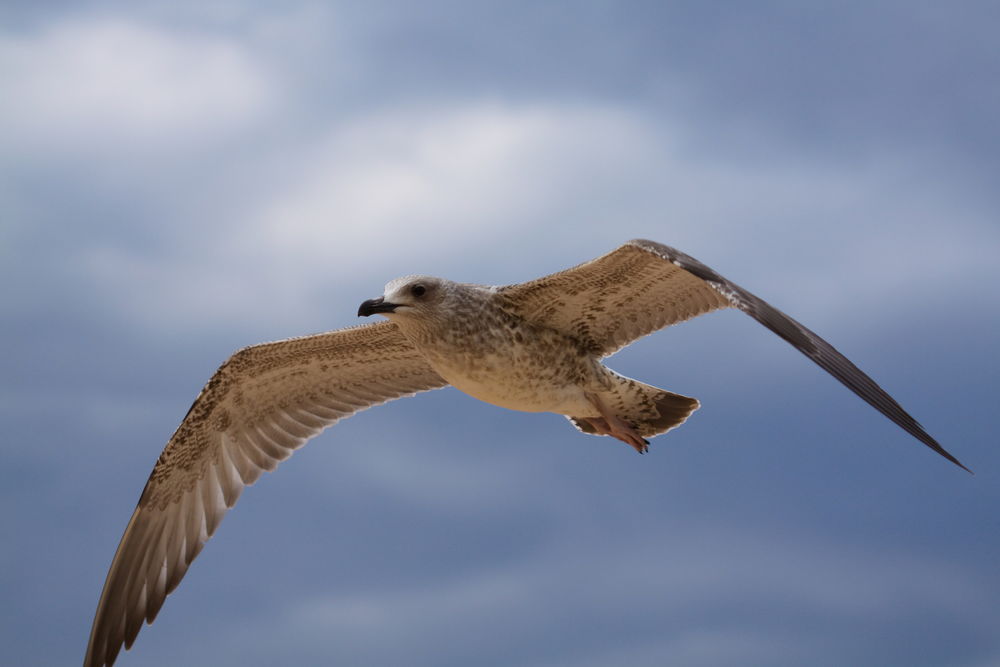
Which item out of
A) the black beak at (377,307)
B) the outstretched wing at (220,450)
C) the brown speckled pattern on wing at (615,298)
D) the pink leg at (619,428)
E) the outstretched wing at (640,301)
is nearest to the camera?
the outstretched wing at (640,301)

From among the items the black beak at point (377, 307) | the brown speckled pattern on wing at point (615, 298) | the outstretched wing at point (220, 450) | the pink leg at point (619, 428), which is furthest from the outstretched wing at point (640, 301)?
the outstretched wing at point (220, 450)

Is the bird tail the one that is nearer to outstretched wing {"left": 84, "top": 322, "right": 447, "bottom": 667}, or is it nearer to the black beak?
outstretched wing {"left": 84, "top": 322, "right": 447, "bottom": 667}

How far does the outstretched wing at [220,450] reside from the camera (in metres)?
9.92

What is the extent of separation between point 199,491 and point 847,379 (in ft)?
20.4

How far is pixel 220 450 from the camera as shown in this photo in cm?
1025

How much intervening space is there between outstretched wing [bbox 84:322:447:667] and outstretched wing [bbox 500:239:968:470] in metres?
1.73

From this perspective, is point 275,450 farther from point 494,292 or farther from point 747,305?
point 747,305

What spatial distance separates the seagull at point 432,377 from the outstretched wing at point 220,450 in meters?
0.01

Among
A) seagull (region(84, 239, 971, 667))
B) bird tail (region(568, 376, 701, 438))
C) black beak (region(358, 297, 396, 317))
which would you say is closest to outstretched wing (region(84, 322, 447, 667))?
seagull (region(84, 239, 971, 667))

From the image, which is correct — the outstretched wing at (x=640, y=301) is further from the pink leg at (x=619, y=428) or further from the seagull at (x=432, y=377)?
the pink leg at (x=619, y=428)

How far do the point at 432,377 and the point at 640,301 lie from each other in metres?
2.34

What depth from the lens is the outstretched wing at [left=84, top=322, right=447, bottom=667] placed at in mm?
9922

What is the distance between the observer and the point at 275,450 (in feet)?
33.6

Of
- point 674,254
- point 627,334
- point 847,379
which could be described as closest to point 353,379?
point 627,334
